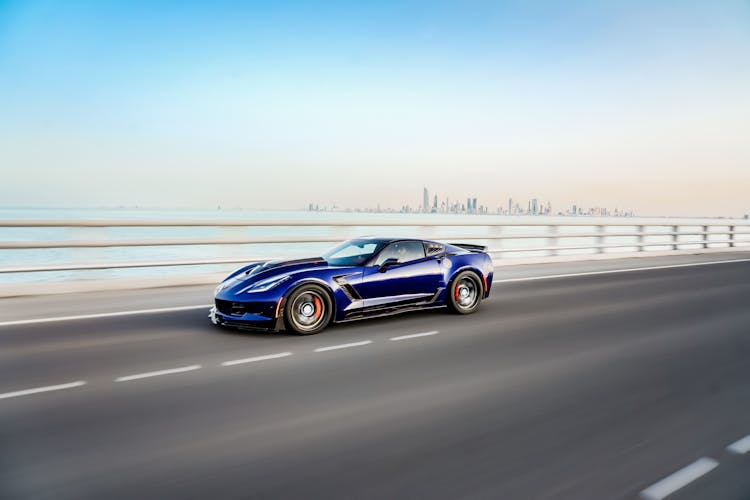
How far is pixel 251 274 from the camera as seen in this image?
759 cm

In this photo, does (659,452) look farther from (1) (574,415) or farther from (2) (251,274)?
(2) (251,274)

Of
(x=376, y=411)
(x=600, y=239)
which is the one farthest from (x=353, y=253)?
(x=600, y=239)

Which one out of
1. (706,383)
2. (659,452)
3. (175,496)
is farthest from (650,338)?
(175,496)

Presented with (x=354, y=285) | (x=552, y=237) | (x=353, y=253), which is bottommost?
(x=354, y=285)

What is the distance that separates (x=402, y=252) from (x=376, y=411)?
12.9 feet

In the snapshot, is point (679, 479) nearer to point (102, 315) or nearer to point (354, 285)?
point (354, 285)

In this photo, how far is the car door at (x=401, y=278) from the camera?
7773mm

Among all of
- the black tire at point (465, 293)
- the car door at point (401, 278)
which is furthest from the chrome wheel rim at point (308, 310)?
the black tire at point (465, 293)

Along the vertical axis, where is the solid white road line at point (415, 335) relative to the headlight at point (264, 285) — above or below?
below

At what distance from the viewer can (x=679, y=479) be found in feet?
11.3

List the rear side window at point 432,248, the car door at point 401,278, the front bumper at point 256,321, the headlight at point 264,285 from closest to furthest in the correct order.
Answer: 1. the front bumper at point 256,321
2. the headlight at point 264,285
3. the car door at point 401,278
4. the rear side window at point 432,248

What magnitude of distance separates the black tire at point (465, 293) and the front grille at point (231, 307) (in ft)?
10.3

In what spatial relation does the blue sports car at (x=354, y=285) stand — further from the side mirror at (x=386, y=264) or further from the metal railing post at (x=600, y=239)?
the metal railing post at (x=600, y=239)

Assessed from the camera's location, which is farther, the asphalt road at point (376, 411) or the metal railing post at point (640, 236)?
the metal railing post at point (640, 236)
